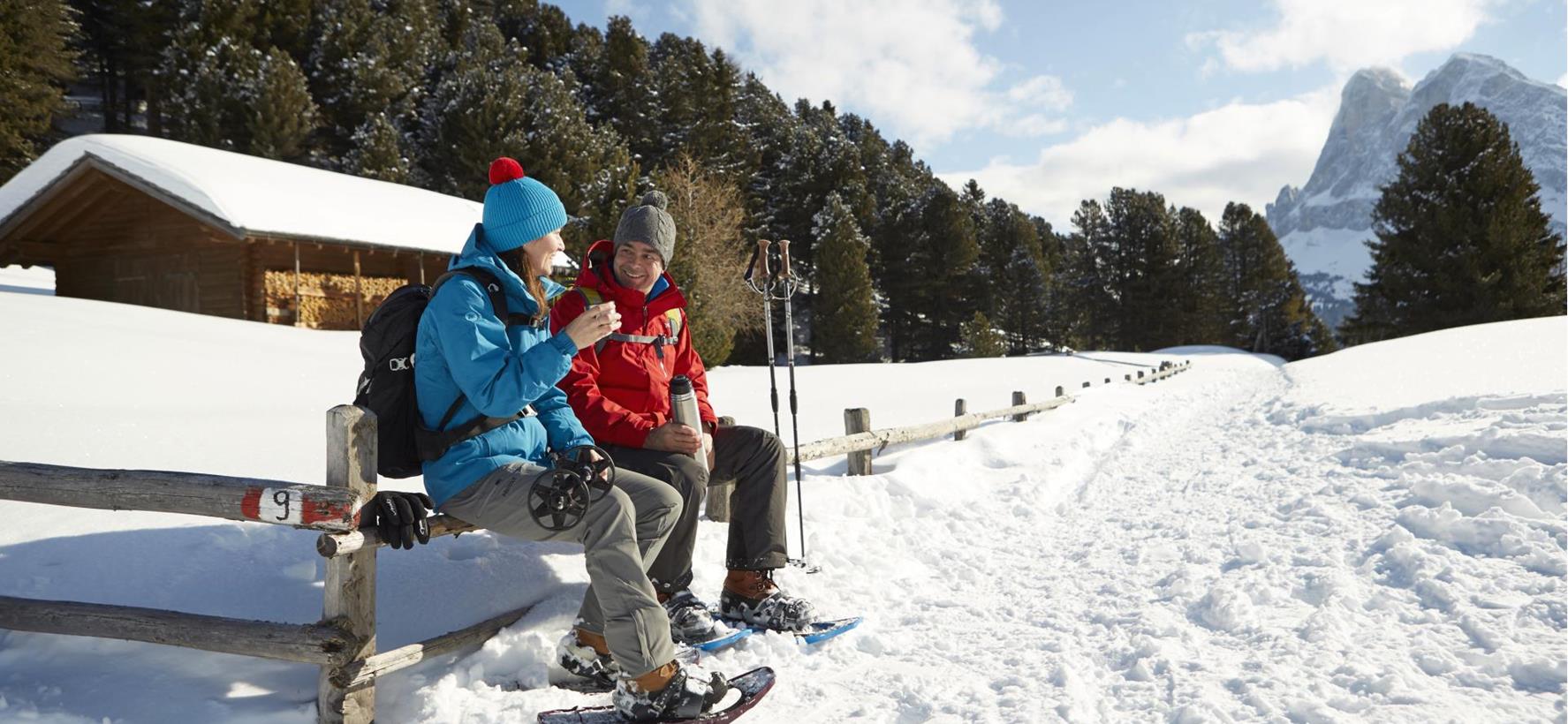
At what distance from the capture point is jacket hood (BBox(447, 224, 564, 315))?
10.2 feet

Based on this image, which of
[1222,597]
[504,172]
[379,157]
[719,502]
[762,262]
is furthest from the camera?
[379,157]

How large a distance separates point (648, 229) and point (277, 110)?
121 feet

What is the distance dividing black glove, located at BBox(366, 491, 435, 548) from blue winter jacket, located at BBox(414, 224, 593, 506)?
0.13 m

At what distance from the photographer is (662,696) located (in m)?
2.97

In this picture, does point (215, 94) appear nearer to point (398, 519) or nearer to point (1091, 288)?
point (398, 519)

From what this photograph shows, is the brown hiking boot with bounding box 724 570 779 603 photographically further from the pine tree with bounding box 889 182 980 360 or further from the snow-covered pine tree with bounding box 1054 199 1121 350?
the snow-covered pine tree with bounding box 1054 199 1121 350

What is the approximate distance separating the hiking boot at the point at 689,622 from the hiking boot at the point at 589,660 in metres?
0.41

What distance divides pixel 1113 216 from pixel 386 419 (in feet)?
217

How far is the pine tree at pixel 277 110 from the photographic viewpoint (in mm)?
32531

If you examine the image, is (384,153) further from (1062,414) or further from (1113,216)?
(1113,216)

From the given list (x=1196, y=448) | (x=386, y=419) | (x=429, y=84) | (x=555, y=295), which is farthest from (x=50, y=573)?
(x=429, y=84)

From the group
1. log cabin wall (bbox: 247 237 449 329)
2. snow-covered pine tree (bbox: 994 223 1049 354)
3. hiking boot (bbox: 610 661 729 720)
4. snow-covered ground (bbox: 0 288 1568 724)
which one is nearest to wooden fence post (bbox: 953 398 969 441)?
snow-covered ground (bbox: 0 288 1568 724)

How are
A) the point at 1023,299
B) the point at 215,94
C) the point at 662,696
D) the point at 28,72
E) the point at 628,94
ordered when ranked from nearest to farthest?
the point at 662,696 < the point at 215,94 < the point at 28,72 < the point at 628,94 < the point at 1023,299

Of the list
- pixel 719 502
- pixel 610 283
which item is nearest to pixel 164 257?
pixel 719 502
